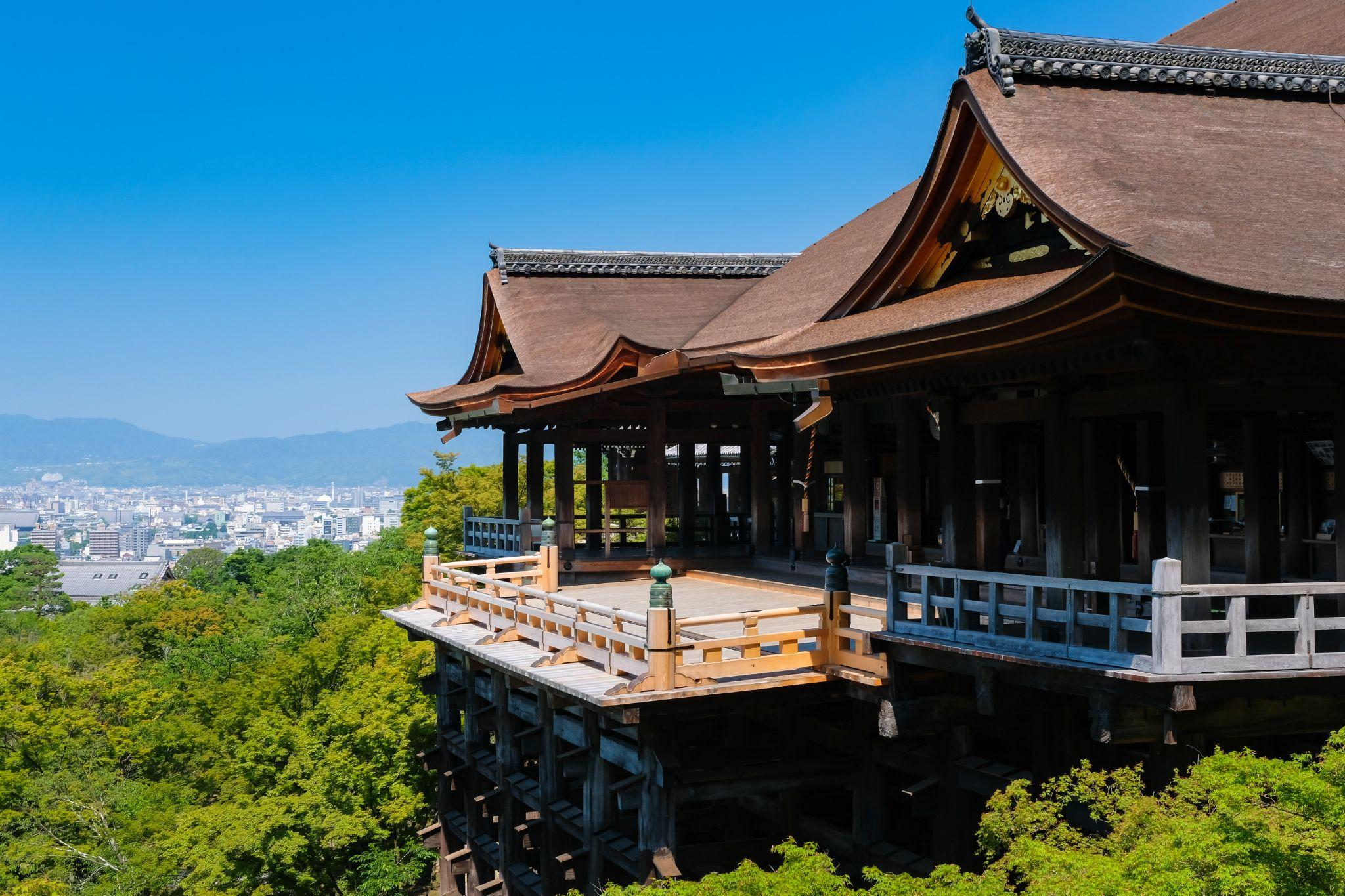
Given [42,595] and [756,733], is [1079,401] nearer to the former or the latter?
[756,733]

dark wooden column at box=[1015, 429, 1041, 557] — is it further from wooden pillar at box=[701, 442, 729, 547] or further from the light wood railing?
wooden pillar at box=[701, 442, 729, 547]

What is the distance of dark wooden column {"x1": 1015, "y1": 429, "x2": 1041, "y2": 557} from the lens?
16.3 metres

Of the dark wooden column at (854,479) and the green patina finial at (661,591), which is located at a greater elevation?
the dark wooden column at (854,479)

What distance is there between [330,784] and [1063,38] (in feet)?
69.8

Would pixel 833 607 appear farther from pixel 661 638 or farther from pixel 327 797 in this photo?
pixel 327 797

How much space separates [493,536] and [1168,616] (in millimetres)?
17868

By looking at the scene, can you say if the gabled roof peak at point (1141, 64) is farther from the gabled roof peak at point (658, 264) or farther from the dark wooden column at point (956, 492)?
the gabled roof peak at point (658, 264)

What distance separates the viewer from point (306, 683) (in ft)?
110

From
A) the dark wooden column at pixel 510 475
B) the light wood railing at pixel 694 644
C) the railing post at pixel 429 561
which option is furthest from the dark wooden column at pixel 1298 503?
the dark wooden column at pixel 510 475

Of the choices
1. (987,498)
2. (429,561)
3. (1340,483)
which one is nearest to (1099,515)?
(987,498)

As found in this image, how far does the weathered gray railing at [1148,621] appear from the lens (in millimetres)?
8875

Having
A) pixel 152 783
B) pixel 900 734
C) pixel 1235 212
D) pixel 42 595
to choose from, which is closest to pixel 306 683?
pixel 152 783

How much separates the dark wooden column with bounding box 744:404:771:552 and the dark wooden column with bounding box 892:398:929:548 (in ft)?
19.2

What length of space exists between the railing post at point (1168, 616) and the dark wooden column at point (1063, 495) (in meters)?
1.90
